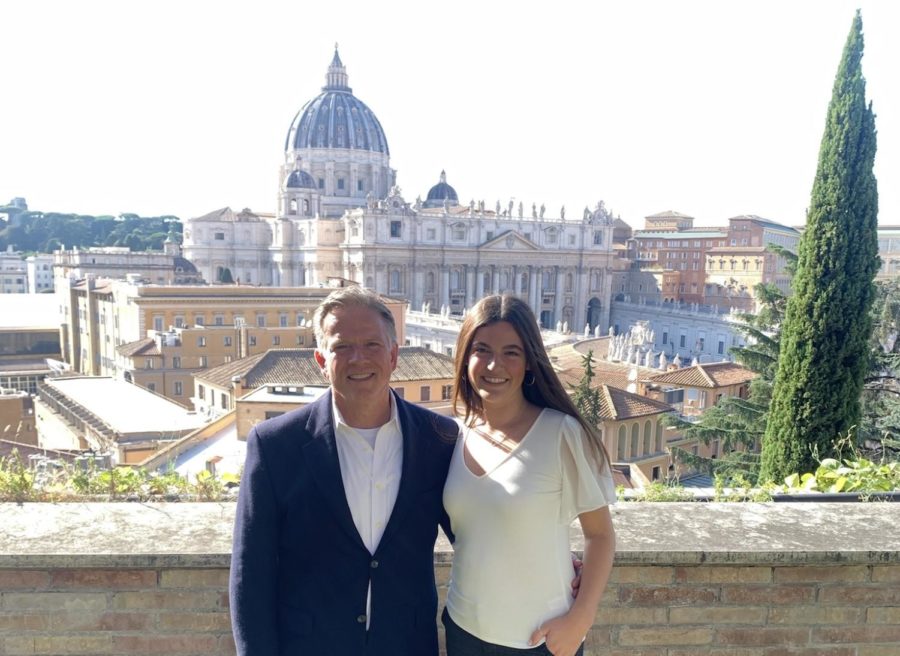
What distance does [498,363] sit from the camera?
1757 millimetres

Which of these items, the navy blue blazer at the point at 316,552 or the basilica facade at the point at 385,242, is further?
the basilica facade at the point at 385,242

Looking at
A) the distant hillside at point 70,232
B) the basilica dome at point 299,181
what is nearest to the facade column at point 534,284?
the basilica dome at point 299,181

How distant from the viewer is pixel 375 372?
1.74 meters

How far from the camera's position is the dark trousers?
5.73 feet

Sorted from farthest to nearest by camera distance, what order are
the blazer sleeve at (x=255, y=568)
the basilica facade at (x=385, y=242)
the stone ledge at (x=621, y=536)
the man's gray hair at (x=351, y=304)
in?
the basilica facade at (x=385, y=242)
the stone ledge at (x=621, y=536)
the man's gray hair at (x=351, y=304)
the blazer sleeve at (x=255, y=568)

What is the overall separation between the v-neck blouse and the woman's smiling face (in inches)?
4.3

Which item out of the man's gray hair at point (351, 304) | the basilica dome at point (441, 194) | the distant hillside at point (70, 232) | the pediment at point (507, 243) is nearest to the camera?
the man's gray hair at point (351, 304)

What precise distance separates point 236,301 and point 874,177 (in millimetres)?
26071

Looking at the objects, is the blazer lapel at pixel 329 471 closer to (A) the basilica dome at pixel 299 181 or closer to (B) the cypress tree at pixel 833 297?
(B) the cypress tree at pixel 833 297

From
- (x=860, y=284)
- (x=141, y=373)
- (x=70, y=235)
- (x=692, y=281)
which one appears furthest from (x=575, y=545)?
(x=70, y=235)

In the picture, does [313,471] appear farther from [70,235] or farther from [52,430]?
[70,235]

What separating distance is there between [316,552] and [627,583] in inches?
37.7

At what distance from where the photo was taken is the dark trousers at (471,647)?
1.75m

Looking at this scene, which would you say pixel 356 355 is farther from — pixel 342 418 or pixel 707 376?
pixel 707 376
